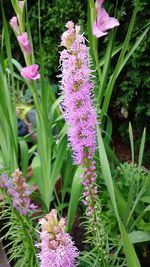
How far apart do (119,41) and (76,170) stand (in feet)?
3.65

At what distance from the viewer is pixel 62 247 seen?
97 centimetres

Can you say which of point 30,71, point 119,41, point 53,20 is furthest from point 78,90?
point 53,20

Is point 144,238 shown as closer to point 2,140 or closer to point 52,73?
point 2,140

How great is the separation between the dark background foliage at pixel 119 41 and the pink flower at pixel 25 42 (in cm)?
62

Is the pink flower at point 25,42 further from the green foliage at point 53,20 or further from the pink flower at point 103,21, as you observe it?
the green foliage at point 53,20

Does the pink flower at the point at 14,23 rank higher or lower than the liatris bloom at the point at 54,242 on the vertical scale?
higher

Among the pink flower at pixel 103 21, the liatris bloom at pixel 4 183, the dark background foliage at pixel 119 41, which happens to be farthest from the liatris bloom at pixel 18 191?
the dark background foliage at pixel 119 41

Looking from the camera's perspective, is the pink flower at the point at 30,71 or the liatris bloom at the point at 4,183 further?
the pink flower at the point at 30,71

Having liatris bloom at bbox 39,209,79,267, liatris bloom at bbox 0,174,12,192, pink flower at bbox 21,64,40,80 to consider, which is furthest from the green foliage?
liatris bloom at bbox 39,209,79,267

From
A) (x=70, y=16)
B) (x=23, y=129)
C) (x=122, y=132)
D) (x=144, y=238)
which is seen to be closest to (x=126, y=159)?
(x=122, y=132)

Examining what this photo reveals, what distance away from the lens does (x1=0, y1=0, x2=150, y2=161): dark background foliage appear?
2.41 meters

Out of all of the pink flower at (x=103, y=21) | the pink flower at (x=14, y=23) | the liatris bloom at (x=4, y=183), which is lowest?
the liatris bloom at (x=4, y=183)

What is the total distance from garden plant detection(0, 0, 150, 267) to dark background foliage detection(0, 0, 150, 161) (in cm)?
10

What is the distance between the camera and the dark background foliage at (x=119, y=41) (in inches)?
95.0
